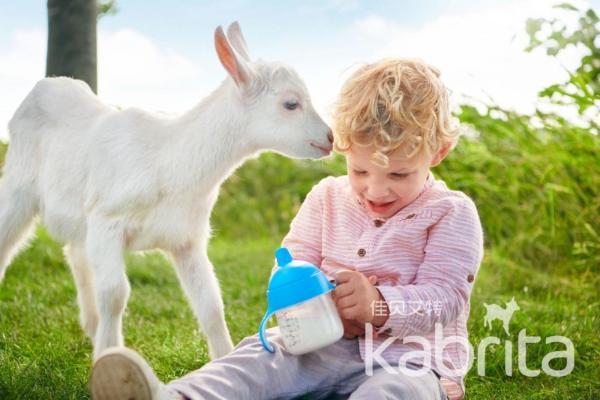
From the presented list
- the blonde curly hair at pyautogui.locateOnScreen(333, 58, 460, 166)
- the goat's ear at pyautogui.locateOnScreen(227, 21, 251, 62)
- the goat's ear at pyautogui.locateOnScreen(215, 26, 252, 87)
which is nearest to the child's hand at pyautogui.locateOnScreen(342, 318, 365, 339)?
the blonde curly hair at pyautogui.locateOnScreen(333, 58, 460, 166)

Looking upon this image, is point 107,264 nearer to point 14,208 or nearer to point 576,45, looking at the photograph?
point 14,208

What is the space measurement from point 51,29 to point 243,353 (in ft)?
5.45

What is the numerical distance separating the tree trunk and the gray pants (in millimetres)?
1482

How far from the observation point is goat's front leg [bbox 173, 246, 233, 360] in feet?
10.0

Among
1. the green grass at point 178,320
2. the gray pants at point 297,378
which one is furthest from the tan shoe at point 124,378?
the green grass at point 178,320

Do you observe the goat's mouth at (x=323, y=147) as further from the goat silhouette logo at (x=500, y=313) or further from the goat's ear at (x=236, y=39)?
A: the goat silhouette logo at (x=500, y=313)

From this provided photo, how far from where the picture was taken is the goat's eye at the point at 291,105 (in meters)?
2.79

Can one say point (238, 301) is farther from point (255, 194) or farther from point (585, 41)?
point (255, 194)

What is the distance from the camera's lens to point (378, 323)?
2453 mm

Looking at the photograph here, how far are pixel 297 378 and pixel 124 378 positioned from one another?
1.88 ft

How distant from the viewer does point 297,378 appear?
8.15 ft

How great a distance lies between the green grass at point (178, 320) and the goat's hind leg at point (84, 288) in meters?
0.09

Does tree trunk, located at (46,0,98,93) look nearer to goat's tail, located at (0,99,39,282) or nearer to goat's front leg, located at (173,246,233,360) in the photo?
goat's tail, located at (0,99,39,282)

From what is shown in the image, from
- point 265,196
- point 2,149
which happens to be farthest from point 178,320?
point 265,196
